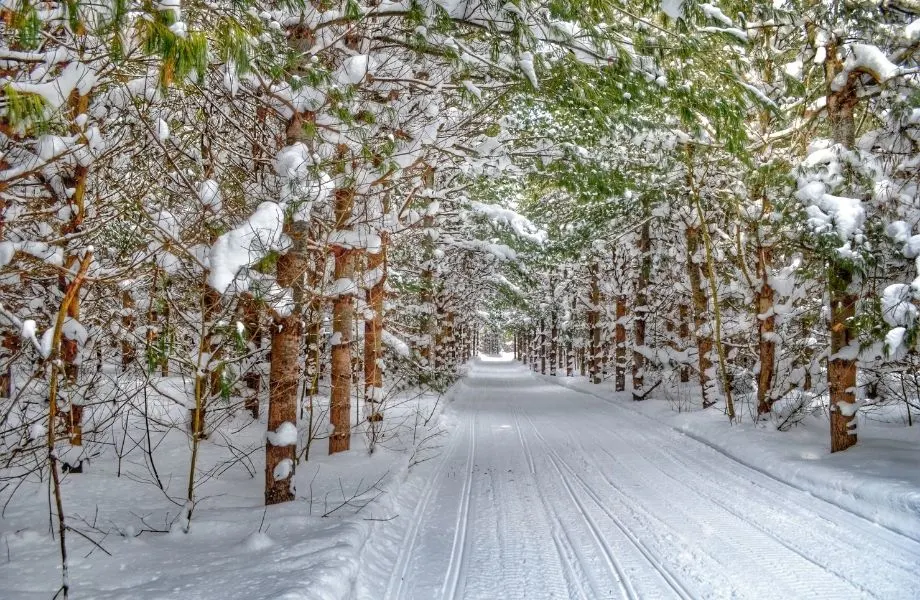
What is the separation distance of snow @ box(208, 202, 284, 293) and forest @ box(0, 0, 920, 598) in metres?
0.02

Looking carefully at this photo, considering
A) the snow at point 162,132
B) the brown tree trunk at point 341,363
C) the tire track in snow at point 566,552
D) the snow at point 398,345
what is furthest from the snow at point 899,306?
the snow at point 398,345

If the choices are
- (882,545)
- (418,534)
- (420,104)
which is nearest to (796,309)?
(882,545)

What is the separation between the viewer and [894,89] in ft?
25.2

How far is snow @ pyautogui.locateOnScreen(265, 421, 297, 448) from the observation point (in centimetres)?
563

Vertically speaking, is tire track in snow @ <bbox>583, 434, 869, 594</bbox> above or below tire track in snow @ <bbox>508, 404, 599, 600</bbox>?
below

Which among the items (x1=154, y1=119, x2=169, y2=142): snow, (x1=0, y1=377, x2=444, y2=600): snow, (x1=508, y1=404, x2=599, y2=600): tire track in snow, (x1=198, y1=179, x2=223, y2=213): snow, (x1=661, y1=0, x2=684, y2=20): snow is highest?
(x1=661, y1=0, x2=684, y2=20): snow

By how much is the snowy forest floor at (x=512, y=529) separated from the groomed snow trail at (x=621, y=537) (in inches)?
0.9

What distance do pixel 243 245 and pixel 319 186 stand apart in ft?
3.09

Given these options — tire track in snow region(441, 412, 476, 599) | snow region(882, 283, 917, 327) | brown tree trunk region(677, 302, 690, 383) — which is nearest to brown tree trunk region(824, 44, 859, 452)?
snow region(882, 283, 917, 327)

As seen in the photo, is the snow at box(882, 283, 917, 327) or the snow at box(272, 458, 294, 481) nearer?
the snow at box(272, 458, 294, 481)

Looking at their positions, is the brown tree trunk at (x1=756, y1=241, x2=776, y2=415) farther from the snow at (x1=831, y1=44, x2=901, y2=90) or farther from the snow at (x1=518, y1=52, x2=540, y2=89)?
the snow at (x1=518, y1=52, x2=540, y2=89)

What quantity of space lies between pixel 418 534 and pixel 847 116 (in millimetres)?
8786

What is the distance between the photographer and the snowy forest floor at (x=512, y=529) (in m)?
4.23

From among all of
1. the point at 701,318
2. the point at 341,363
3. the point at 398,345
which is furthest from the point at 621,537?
Result: the point at 701,318
